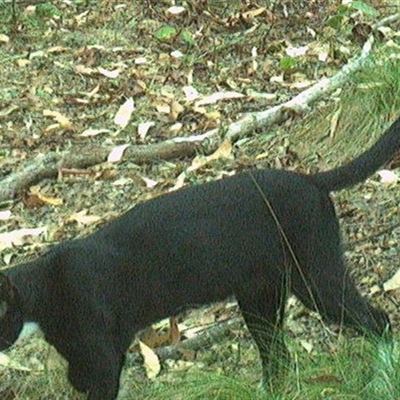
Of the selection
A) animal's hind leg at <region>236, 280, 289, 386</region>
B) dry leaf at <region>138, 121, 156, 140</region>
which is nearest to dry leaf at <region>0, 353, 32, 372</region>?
animal's hind leg at <region>236, 280, 289, 386</region>

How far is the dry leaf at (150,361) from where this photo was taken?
14.0ft

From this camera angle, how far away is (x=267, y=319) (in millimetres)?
4090

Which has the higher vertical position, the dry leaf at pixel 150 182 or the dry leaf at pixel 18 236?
the dry leaf at pixel 150 182

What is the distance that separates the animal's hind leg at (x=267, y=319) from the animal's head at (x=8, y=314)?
2.71ft

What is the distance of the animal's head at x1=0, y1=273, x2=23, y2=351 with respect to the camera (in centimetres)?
362

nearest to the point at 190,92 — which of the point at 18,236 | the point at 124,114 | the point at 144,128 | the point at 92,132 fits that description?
the point at 124,114

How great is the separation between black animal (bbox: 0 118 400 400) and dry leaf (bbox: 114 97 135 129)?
2.73 meters

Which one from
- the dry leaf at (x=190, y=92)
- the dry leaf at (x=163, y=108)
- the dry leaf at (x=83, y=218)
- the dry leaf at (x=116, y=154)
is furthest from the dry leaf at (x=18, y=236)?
the dry leaf at (x=190, y=92)

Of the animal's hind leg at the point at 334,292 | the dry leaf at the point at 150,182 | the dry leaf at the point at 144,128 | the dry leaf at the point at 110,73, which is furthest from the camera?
the dry leaf at the point at 110,73

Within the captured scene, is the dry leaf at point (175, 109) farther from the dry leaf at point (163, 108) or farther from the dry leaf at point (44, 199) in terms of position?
the dry leaf at point (44, 199)

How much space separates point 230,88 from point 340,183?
3.14 m

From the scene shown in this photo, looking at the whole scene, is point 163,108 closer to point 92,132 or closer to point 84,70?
point 92,132

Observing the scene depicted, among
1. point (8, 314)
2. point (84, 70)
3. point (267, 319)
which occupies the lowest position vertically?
point (84, 70)

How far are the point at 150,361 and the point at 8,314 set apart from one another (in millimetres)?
828
